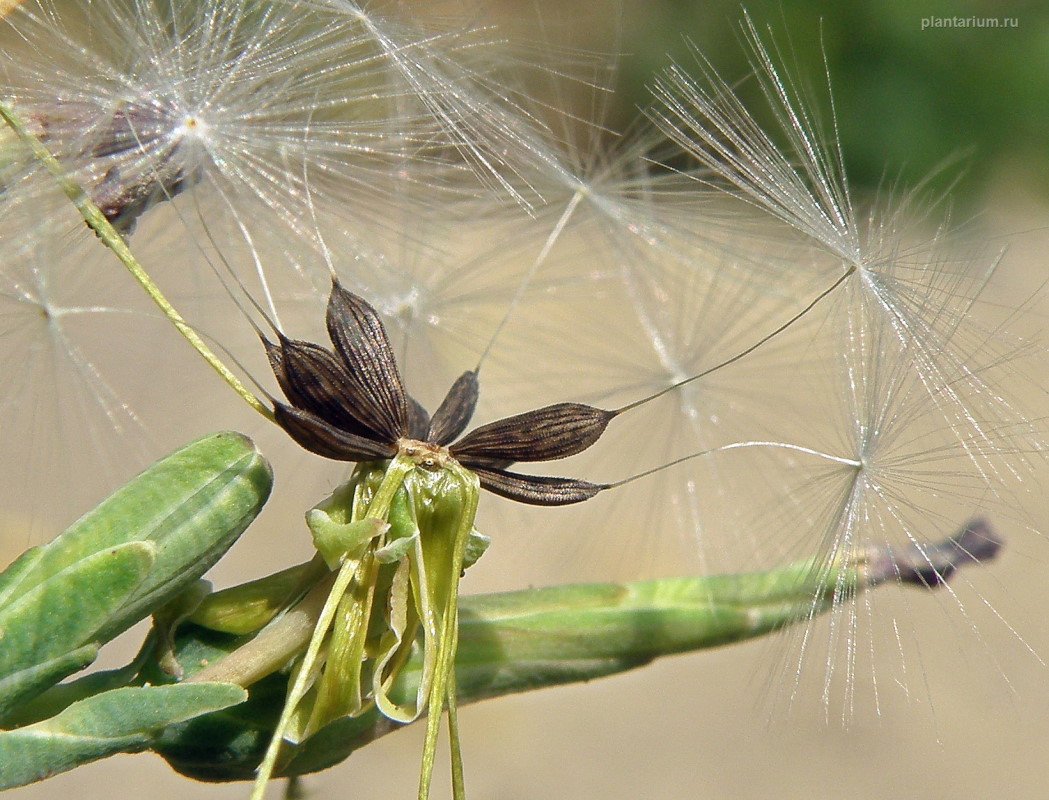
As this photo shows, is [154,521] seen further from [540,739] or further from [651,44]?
[651,44]

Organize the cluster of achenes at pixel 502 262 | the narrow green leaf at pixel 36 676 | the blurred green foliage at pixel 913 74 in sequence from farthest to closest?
the blurred green foliage at pixel 913 74 → the cluster of achenes at pixel 502 262 → the narrow green leaf at pixel 36 676

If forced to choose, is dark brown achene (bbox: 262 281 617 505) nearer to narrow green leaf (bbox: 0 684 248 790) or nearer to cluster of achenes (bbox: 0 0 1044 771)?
cluster of achenes (bbox: 0 0 1044 771)

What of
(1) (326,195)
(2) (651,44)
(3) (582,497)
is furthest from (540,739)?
(3) (582,497)

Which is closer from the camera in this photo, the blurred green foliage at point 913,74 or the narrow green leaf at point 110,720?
the narrow green leaf at point 110,720

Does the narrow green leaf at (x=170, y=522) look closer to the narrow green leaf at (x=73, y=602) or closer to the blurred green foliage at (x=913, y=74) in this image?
the narrow green leaf at (x=73, y=602)

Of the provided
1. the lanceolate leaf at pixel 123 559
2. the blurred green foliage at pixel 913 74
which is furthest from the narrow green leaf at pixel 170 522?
the blurred green foliage at pixel 913 74

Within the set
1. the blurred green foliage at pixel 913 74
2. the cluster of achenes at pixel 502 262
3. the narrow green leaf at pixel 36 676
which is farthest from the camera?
the blurred green foliage at pixel 913 74
